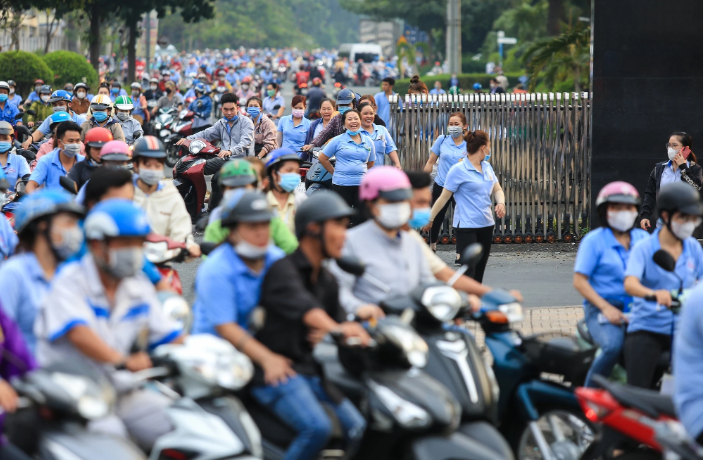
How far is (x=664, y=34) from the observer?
41.4 ft

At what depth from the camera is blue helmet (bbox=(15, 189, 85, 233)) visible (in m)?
4.92

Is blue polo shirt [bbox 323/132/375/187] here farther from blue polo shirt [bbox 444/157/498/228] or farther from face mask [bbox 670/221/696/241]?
face mask [bbox 670/221/696/241]

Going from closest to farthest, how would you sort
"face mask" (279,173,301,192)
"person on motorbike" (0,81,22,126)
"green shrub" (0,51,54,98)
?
"face mask" (279,173,301,192)
"person on motorbike" (0,81,22,126)
"green shrub" (0,51,54,98)

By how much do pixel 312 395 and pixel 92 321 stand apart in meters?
0.97

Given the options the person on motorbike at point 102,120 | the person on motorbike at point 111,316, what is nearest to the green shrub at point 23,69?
the person on motorbike at point 102,120

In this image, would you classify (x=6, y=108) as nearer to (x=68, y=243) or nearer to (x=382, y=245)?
(x=382, y=245)

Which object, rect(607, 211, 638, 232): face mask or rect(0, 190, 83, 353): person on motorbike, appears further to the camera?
rect(607, 211, 638, 232): face mask

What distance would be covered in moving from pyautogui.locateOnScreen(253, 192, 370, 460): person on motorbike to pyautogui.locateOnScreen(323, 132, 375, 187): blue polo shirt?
22.7 ft

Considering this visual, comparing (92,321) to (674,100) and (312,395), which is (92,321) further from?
(674,100)

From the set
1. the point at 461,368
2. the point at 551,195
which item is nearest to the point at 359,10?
the point at 551,195

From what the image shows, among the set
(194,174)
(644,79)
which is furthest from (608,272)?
(194,174)

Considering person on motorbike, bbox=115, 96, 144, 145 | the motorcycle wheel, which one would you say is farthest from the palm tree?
the motorcycle wheel

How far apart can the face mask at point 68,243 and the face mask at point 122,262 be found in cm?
46

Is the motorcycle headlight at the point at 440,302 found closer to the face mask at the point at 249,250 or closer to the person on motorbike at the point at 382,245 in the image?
the person on motorbike at the point at 382,245
